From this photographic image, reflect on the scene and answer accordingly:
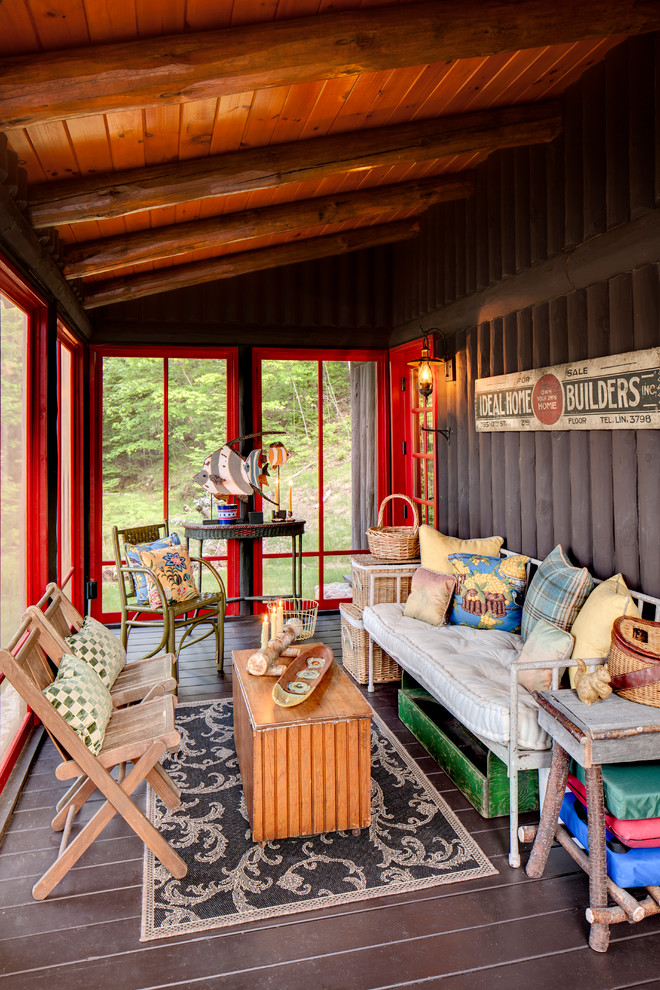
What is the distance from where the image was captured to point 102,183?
3314 mm

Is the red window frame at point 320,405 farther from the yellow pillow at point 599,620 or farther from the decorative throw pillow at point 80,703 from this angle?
the yellow pillow at point 599,620

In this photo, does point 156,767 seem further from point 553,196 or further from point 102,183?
point 553,196

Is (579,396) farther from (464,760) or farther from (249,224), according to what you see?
(249,224)

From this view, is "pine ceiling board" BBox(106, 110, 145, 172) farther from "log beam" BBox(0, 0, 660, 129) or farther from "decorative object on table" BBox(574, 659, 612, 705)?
"decorative object on table" BBox(574, 659, 612, 705)

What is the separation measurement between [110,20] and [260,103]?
1.01 metres

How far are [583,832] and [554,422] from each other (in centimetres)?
211

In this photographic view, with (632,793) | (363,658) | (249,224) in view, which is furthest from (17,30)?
(363,658)

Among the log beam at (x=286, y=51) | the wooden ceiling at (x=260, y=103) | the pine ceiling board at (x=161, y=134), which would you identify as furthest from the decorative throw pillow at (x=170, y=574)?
the log beam at (x=286, y=51)

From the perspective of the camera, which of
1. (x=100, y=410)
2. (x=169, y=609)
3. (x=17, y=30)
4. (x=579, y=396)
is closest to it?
(x=17, y=30)

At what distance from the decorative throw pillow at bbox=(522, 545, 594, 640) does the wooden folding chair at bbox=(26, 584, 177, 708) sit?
1.84 meters

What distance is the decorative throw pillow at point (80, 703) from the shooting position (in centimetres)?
248

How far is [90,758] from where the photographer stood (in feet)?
8.05

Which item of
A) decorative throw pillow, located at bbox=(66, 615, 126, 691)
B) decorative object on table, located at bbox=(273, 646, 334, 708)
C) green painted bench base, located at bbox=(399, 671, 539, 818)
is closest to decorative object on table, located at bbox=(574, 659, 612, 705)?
green painted bench base, located at bbox=(399, 671, 539, 818)

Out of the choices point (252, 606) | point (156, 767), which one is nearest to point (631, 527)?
point (156, 767)
